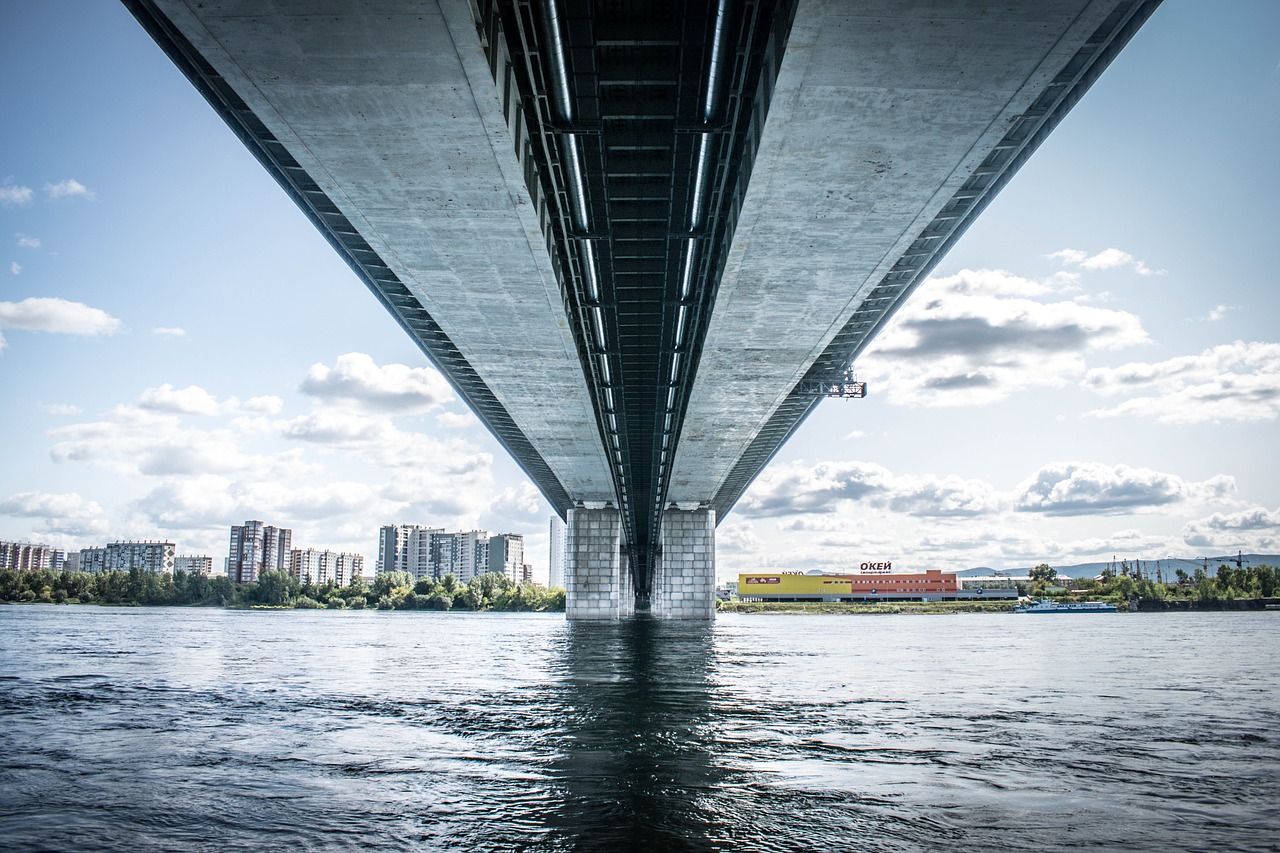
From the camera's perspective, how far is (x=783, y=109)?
53.9 ft

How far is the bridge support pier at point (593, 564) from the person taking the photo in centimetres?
7544

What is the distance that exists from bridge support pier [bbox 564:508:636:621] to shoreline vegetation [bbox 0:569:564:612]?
6982 centimetres

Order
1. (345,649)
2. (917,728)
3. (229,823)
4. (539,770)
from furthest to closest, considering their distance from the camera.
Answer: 1. (345,649)
2. (917,728)
3. (539,770)
4. (229,823)

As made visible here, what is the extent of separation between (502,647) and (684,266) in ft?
72.6

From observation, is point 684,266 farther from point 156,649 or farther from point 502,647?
point 156,649

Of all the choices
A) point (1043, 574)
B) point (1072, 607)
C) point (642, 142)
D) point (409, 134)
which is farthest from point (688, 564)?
point (1043, 574)

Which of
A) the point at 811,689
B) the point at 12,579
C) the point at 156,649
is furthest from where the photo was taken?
the point at 12,579

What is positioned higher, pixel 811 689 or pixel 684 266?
pixel 684 266

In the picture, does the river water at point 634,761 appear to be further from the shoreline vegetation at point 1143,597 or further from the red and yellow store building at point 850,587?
the red and yellow store building at point 850,587

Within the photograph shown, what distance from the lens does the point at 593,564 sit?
Result: 2970 inches

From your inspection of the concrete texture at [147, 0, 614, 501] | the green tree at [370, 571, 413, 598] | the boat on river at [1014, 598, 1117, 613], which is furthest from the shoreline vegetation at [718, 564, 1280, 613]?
the concrete texture at [147, 0, 614, 501]

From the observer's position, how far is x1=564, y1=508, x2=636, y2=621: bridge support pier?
75.4 metres

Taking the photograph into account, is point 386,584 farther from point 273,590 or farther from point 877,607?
point 877,607

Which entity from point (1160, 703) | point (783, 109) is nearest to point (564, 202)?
point (783, 109)
